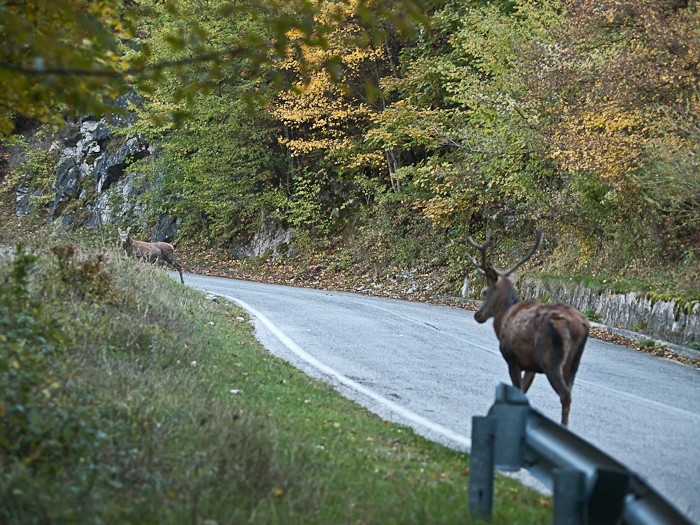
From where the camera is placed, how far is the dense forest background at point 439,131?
725cm

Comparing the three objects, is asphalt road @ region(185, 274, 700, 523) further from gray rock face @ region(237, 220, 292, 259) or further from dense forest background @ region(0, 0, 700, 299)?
gray rock face @ region(237, 220, 292, 259)

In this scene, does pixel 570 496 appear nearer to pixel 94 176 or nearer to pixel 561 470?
pixel 561 470

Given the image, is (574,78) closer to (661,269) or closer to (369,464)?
(661,269)

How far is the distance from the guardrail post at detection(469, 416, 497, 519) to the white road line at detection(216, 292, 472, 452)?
2.09 metres

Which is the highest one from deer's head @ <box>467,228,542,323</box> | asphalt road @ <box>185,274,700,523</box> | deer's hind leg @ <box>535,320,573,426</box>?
deer's head @ <box>467,228,542,323</box>

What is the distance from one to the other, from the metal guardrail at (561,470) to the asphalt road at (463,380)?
6.23 ft

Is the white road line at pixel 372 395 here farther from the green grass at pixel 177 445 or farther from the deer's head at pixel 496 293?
the deer's head at pixel 496 293

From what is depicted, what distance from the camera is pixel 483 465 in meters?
5.27

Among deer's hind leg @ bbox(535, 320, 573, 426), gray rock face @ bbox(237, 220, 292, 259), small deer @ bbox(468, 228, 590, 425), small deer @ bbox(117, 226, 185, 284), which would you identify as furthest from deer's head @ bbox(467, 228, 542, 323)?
gray rock face @ bbox(237, 220, 292, 259)

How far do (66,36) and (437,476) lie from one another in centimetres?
442

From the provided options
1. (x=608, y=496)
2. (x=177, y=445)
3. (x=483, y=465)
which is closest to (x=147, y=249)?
(x=177, y=445)

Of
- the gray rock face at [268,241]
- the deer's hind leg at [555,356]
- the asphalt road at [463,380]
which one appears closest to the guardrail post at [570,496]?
the asphalt road at [463,380]

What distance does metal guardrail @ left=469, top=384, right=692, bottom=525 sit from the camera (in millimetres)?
3922

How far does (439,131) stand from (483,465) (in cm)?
2057
